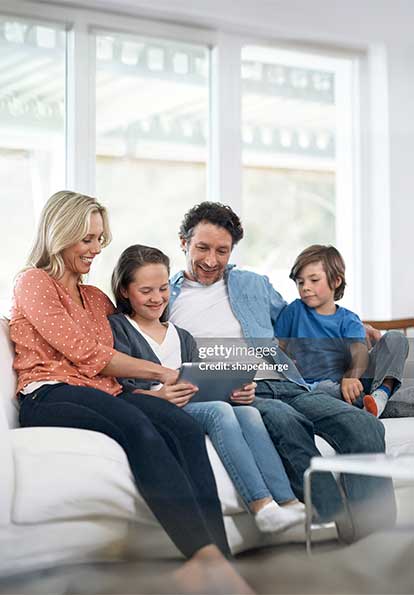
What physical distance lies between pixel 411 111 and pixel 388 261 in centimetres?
36

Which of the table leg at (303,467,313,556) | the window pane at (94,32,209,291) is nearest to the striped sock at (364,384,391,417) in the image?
the table leg at (303,467,313,556)

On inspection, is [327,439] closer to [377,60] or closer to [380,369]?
Answer: [380,369]

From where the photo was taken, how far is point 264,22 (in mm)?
1994

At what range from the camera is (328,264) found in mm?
1855

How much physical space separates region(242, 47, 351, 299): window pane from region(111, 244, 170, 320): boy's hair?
0.29 meters

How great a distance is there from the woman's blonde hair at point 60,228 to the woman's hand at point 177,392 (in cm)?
36

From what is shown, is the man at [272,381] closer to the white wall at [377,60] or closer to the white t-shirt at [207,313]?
the white t-shirt at [207,313]

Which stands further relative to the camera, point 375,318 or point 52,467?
point 375,318

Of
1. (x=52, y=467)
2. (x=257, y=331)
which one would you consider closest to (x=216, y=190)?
(x=257, y=331)

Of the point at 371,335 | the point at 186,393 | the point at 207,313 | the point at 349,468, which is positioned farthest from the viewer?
the point at 207,313

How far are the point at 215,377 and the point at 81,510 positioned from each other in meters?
0.35

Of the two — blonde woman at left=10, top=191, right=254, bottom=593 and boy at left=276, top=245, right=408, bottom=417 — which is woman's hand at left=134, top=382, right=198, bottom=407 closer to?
blonde woman at left=10, top=191, right=254, bottom=593

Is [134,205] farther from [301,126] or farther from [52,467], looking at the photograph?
[52,467]

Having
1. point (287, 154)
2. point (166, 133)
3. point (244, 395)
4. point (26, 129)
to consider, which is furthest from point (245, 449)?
point (26, 129)
